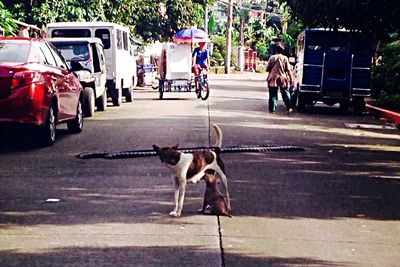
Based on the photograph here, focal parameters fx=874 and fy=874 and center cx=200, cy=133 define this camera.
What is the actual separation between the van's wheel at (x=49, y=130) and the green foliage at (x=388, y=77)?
11670 mm

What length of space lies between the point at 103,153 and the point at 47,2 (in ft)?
54.0

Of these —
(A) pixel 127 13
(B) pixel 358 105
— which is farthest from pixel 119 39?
(A) pixel 127 13

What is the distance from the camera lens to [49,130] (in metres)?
14.7

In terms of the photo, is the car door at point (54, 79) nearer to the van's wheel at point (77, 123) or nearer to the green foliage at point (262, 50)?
the van's wheel at point (77, 123)

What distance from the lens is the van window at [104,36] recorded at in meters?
25.5

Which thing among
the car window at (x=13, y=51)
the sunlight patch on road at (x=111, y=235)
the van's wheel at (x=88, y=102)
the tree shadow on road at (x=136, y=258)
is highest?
the car window at (x=13, y=51)

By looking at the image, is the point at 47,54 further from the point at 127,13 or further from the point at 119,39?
the point at 127,13

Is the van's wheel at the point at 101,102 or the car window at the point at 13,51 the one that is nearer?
the car window at the point at 13,51

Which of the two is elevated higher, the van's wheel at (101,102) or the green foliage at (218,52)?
the van's wheel at (101,102)

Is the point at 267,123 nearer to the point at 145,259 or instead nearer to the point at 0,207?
the point at 0,207

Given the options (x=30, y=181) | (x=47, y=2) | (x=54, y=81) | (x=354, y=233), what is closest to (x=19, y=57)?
(x=54, y=81)

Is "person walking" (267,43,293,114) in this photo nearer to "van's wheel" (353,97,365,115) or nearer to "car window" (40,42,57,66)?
"van's wheel" (353,97,365,115)

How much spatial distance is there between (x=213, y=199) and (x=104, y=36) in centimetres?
1729

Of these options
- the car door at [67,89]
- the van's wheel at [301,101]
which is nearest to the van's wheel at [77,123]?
the car door at [67,89]
